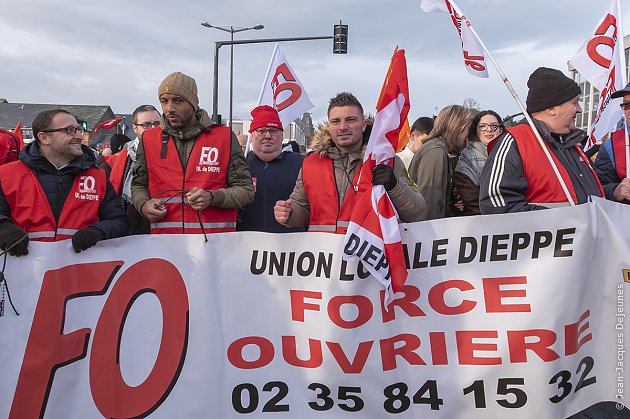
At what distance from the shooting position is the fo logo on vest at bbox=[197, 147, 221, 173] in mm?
3508

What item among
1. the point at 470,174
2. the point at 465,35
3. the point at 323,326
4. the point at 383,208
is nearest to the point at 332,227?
the point at 383,208

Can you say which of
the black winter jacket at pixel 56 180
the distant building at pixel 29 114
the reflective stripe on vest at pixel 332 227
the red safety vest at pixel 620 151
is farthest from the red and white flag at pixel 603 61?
the distant building at pixel 29 114

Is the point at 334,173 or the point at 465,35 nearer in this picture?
the point at 334,173

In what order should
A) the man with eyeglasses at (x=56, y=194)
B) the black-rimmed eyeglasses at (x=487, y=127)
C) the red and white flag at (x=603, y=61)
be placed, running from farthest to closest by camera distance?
the red and white flag at (x=603, y=61), the black-rimmed eyeglasses at (x=487, y=127), the man with eyeglasses at (x=56, y=194)

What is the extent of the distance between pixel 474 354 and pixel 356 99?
1587 millimetres

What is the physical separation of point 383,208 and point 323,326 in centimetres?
68

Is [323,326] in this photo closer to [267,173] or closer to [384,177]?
[384,177]

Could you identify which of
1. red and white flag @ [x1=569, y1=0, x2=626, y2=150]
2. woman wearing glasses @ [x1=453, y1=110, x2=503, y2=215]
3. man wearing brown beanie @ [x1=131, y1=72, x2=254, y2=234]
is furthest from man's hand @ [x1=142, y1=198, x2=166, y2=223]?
red and white flag @ [x1=569, y1=0, x2=626, y2=150]

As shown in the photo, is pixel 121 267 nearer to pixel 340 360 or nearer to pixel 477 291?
pixel 340 360

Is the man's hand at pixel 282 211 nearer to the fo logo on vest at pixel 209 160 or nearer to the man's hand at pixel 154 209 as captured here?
the fo logo on vest at pixel 209 160

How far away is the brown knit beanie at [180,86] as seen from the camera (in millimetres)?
3451

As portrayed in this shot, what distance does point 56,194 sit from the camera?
124 inches

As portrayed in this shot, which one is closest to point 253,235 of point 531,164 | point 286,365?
point 286,365

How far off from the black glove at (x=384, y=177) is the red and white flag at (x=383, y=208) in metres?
0.03
